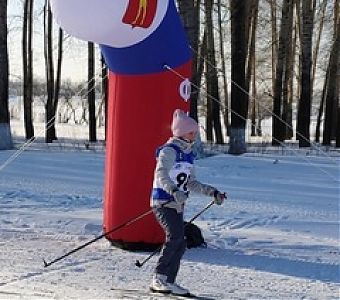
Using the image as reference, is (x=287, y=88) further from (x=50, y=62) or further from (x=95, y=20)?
(x=95, y=20)

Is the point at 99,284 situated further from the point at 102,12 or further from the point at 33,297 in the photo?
the point at 102,12

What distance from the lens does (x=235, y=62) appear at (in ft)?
61.1

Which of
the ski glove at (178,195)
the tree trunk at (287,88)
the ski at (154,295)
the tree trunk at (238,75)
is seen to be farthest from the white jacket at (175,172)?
the tree trunk at (287,88)

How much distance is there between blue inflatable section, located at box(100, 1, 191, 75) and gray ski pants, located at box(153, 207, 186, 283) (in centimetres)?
186

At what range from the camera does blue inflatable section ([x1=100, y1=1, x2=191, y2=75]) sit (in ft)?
21.9

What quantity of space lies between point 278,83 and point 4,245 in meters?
19.6

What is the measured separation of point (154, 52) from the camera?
6.73m

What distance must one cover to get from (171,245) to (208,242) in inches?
74.8

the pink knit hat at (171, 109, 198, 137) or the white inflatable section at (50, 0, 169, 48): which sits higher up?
the white inflatable section at (50, 0, 169, 48)

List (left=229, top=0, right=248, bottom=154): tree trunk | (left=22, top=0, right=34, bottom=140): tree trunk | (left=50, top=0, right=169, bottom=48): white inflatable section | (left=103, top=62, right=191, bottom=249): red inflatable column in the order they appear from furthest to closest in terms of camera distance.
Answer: (left=22, top=0, right=34, bottom=140): tree trunk, (left=229, top=0, right=248, bottom=154): tree trunk, (left=103, top=62, right=191, bottom=249): red inflatable column, (left=50, top=0, right=169, bottom=48): white inflatable section

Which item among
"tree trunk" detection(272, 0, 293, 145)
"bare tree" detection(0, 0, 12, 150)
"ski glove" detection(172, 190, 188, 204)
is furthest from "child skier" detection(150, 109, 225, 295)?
"tree trunk" detection(272, 0, 293, 145)

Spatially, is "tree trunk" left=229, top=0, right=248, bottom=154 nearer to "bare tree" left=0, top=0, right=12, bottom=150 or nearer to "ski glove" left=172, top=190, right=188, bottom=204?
"bare tree" left=0, top=0, right=12, bottom=150

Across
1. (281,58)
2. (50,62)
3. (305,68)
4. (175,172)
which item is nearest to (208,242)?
(175,172)

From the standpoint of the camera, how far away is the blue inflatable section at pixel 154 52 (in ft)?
21.9
